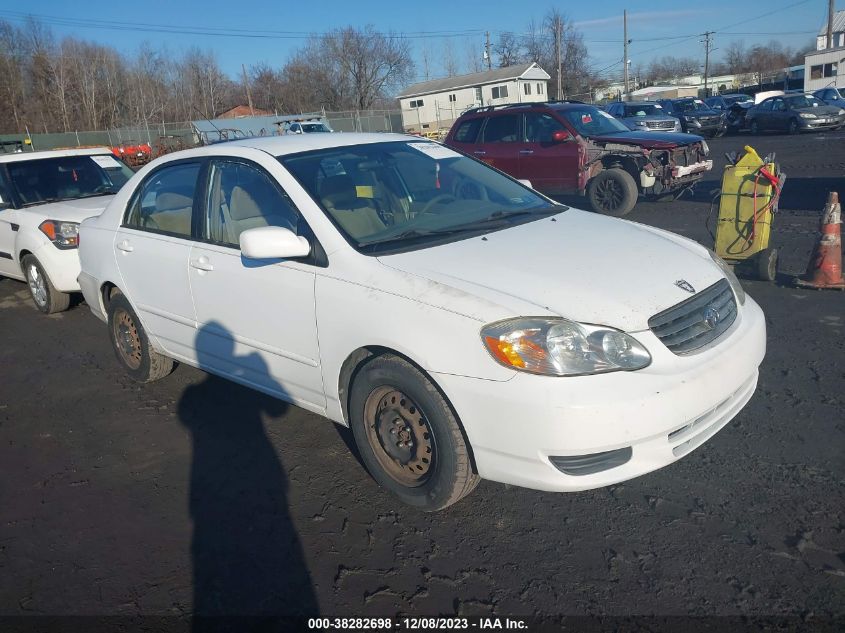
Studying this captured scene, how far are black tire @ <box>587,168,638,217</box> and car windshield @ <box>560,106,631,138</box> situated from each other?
2.67ft

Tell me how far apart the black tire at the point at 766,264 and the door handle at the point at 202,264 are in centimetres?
513

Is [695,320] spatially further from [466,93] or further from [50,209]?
[466,93]

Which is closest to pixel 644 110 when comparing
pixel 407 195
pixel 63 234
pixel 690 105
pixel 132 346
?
pixel 690 105

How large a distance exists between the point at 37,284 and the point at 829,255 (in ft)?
26.2

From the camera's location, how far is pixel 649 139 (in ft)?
35.6

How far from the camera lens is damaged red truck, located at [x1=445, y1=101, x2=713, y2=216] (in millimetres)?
10852

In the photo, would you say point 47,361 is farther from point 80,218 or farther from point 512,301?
point 512,301

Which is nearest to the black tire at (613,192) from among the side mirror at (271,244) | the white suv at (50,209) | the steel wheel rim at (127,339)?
the white suv at (50,209)

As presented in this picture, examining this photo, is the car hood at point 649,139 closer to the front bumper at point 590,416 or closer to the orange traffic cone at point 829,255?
the orange traffic cone at point 829,255

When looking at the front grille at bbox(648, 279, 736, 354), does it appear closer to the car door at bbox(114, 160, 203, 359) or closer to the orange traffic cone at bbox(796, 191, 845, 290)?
the car door at bbox(114, 160, 203, 359)

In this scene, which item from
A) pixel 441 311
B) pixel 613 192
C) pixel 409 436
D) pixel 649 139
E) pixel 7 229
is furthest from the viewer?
pixel 613 192

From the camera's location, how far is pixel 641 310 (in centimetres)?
286

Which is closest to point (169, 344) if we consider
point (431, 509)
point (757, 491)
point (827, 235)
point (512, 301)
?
point (431, 509)

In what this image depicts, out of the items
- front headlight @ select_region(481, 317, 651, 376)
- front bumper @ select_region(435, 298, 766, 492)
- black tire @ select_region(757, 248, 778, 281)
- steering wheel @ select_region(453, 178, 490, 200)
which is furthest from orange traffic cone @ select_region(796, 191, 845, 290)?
front headlight @ select_region(481, 317, 651, 376)
